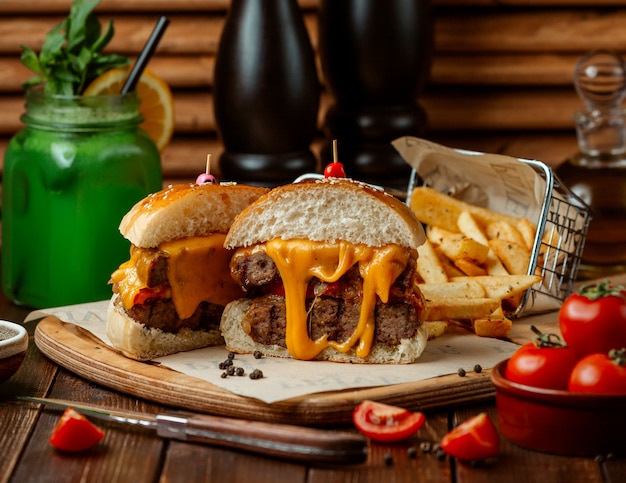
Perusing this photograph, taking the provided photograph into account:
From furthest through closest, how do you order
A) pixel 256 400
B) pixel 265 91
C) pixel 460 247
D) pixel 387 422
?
pixel 265 91
pixel 460 247
pixel 256 400
pixel 387 422

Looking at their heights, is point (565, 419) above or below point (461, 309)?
above

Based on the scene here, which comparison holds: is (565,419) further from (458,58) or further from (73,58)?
(458,58)

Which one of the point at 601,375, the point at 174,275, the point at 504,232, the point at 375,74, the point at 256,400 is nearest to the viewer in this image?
the point at 601,375

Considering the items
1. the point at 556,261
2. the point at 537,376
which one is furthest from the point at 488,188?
the point at 537,376

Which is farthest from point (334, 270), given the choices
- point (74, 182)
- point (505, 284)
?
point (74, 182)

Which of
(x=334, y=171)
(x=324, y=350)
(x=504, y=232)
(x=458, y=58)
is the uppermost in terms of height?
(x=458, y=58)

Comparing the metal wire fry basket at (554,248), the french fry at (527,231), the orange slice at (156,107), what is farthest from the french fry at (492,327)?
the orange slice at (156,107)
